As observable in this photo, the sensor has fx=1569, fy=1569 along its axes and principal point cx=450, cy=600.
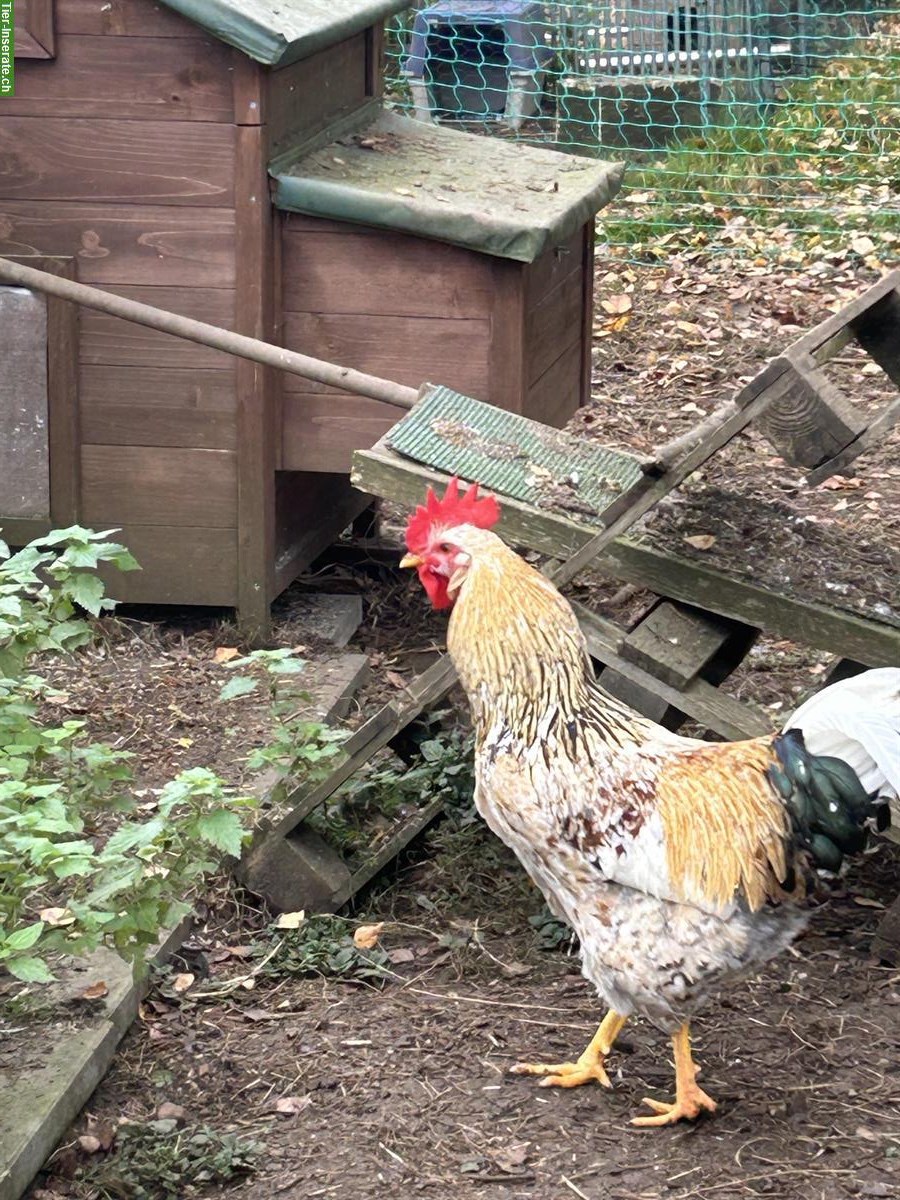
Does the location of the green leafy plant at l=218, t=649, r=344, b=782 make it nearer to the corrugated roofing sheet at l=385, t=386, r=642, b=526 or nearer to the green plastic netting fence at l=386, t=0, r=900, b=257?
the corrugated roofing sheet at l=385, t=386, r=642, b=526

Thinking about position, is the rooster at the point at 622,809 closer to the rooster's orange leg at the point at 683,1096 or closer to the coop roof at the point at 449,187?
the rooster's orange leg at the point at 683,1096

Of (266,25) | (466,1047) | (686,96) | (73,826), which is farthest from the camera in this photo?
(686,96)

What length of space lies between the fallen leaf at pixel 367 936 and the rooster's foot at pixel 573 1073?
0.71 meters

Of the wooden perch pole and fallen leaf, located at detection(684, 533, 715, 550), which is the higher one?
the wooden perch pole

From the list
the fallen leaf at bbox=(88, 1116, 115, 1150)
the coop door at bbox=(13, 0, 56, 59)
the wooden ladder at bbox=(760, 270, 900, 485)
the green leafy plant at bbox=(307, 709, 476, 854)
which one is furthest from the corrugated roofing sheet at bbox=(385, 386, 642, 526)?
the coop door at bbox=(13, 0, 56, 59)

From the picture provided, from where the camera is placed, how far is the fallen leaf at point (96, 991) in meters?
3.89

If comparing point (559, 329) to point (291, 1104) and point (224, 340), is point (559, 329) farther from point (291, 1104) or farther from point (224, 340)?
point (291, 1104)

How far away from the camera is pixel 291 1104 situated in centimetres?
375

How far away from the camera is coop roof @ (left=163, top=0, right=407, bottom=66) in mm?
5152

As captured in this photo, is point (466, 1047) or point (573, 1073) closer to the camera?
point (573, 1073)

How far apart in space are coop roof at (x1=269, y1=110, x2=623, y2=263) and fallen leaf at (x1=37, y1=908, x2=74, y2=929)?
8.53ft

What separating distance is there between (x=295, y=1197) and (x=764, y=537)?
207cm

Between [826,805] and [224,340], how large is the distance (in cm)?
236

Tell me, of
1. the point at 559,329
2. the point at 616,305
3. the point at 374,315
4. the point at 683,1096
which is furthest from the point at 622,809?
the point at 616,305
